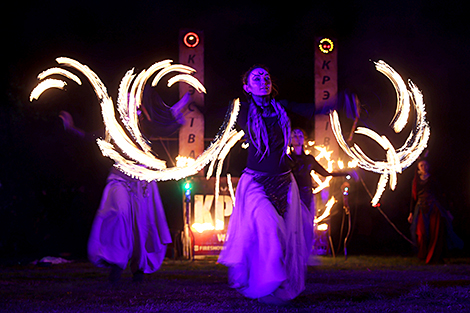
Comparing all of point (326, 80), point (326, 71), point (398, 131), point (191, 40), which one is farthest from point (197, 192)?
point (398, 131)

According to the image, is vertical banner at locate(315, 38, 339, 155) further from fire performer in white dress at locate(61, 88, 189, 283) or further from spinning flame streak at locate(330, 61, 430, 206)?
fire performer in white dress at locate(61, 88, 189, 283)

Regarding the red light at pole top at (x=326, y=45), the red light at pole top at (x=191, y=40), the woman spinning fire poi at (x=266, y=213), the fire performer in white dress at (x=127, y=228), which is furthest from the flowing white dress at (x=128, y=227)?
the red light at pole top at (x=326, y=45)

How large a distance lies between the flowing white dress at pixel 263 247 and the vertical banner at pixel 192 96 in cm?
578

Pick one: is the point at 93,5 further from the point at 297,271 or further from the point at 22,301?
the point at 297,271

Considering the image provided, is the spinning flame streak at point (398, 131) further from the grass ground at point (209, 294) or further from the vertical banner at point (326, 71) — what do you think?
the grass ground at point (209, 294)

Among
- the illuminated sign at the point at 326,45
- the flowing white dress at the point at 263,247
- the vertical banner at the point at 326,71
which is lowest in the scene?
the flowing white dress at the point at 263,247

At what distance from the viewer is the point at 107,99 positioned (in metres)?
7.30

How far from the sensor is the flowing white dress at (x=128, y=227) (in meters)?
5.81

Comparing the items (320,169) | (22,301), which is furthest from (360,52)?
(22,301)

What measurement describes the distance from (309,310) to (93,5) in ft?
29.1

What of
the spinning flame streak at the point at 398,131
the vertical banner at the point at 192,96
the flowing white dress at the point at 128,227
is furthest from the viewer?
the vertical banner at the point at 192,96

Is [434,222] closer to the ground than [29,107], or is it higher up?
closer to the ground

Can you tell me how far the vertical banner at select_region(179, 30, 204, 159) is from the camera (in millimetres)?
9945

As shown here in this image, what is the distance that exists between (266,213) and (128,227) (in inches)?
98.7
